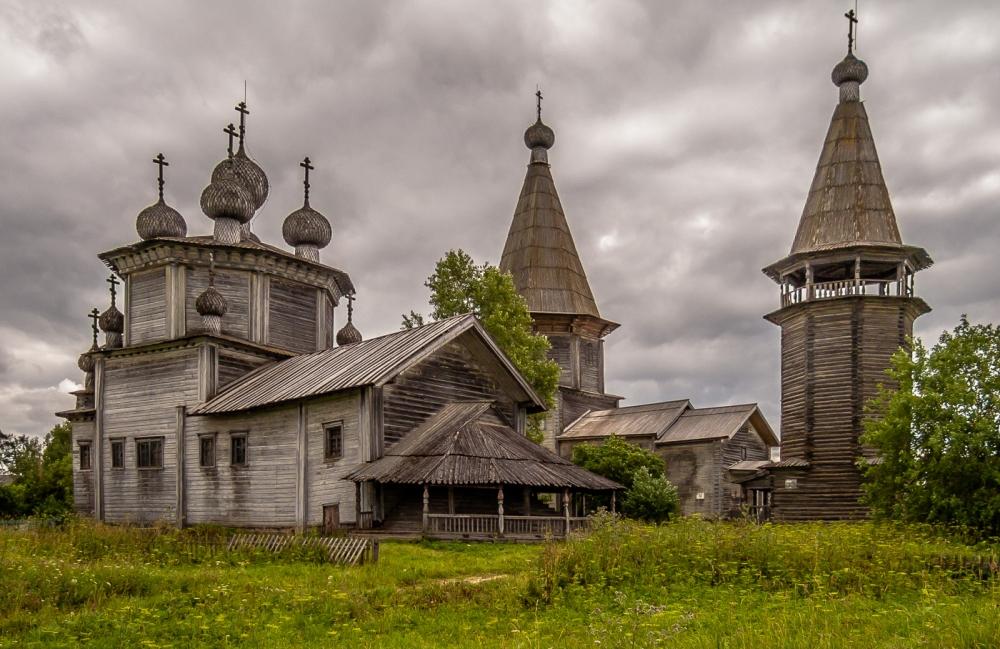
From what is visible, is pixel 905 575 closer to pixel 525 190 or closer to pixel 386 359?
pixel 386 359

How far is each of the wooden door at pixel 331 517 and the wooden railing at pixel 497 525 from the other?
305 centimetres

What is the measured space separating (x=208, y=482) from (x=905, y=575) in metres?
23.1

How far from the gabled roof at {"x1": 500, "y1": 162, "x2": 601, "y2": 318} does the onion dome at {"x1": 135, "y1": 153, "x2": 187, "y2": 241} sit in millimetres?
21955

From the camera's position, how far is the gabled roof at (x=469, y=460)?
24234 millimetres

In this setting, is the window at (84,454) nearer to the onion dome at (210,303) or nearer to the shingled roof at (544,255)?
the onion dome at (210,303)

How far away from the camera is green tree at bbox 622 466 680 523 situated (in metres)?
32.9

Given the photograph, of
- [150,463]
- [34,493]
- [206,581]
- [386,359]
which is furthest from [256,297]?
[206,581]

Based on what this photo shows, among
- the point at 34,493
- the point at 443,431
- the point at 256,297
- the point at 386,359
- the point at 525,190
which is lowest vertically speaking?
the point at 34,493

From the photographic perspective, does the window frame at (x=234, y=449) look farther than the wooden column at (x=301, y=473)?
Yes

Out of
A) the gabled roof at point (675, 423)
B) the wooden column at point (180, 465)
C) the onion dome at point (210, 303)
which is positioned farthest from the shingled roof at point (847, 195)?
the wooden column at point (180, 465)

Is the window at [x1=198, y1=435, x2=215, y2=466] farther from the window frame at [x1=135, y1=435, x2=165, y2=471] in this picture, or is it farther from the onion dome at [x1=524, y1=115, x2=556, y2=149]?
the onion dome at [x1=524, y1=115, x2=556, y2=149]

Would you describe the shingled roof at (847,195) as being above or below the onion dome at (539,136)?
below

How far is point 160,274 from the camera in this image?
35625mm

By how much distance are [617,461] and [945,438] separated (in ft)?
48.0
